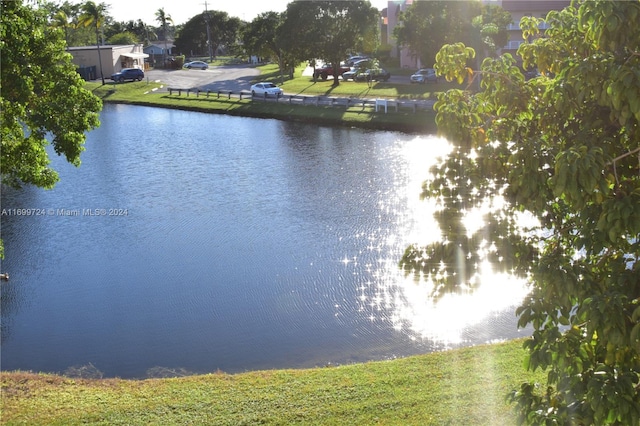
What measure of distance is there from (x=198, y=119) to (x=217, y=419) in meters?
41.4

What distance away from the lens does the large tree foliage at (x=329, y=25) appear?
182ft

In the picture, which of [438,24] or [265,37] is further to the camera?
[265,37]

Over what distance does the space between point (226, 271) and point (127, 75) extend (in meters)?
55.8

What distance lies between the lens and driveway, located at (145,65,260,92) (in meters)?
66.5

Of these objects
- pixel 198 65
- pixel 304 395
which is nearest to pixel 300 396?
pixel 304 395

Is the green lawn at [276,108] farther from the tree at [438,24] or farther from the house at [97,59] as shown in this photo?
the house at [97,59]

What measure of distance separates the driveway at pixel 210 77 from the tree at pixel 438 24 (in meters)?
16.8

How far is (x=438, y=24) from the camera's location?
5369cm

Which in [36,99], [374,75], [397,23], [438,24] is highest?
[397,23]

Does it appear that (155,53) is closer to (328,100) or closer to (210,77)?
(210,77)

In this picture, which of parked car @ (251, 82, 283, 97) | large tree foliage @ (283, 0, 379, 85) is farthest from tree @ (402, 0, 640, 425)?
large tree foliage @ (283, 0, 379, 85)

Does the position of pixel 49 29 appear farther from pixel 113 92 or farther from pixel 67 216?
pixel 113 92

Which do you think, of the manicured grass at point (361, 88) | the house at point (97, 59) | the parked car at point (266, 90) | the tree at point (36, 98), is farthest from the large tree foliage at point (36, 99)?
the house at point (97, 59)

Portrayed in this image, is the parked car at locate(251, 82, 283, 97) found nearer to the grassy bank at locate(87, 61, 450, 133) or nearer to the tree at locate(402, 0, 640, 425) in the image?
the grassy bank at locate(87, 61, 450, 133)
